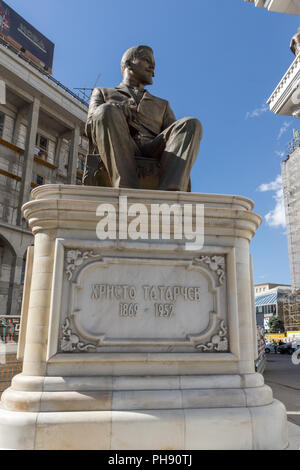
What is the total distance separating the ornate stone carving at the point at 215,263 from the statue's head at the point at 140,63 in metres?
2.79

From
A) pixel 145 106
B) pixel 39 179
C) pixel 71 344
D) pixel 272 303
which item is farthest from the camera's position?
pixel 272 303

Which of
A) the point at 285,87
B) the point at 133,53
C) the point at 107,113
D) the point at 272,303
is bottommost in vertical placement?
the point at 107,113

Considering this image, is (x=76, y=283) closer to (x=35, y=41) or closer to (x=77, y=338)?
(x=77, y=338)

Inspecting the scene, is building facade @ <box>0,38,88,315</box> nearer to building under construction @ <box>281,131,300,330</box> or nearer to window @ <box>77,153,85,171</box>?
window @ <box>77,153,85,171</box>

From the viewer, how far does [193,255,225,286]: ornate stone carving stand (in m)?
2.90

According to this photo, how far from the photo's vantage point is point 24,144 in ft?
86.1

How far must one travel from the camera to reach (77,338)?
2.60 meters

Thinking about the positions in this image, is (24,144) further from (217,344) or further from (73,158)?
(217,344)

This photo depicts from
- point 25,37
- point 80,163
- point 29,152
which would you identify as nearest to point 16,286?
point 29,152

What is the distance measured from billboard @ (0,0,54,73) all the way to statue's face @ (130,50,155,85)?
98.3 feet

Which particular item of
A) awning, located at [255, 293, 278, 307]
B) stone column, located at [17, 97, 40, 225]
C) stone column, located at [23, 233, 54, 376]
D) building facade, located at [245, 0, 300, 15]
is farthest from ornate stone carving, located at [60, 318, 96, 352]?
awning, located at [255, 293, 278, 307]

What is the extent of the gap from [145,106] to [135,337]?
2849 millimetres

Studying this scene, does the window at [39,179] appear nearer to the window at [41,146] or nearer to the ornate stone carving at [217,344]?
the window at [41,146]

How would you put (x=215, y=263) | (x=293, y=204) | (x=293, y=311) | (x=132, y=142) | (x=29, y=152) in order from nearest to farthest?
(x=215, y=263) < (x=132, y=142) < (x=29, y=152) < (x=293, y=204) < (x=293, y=311)
